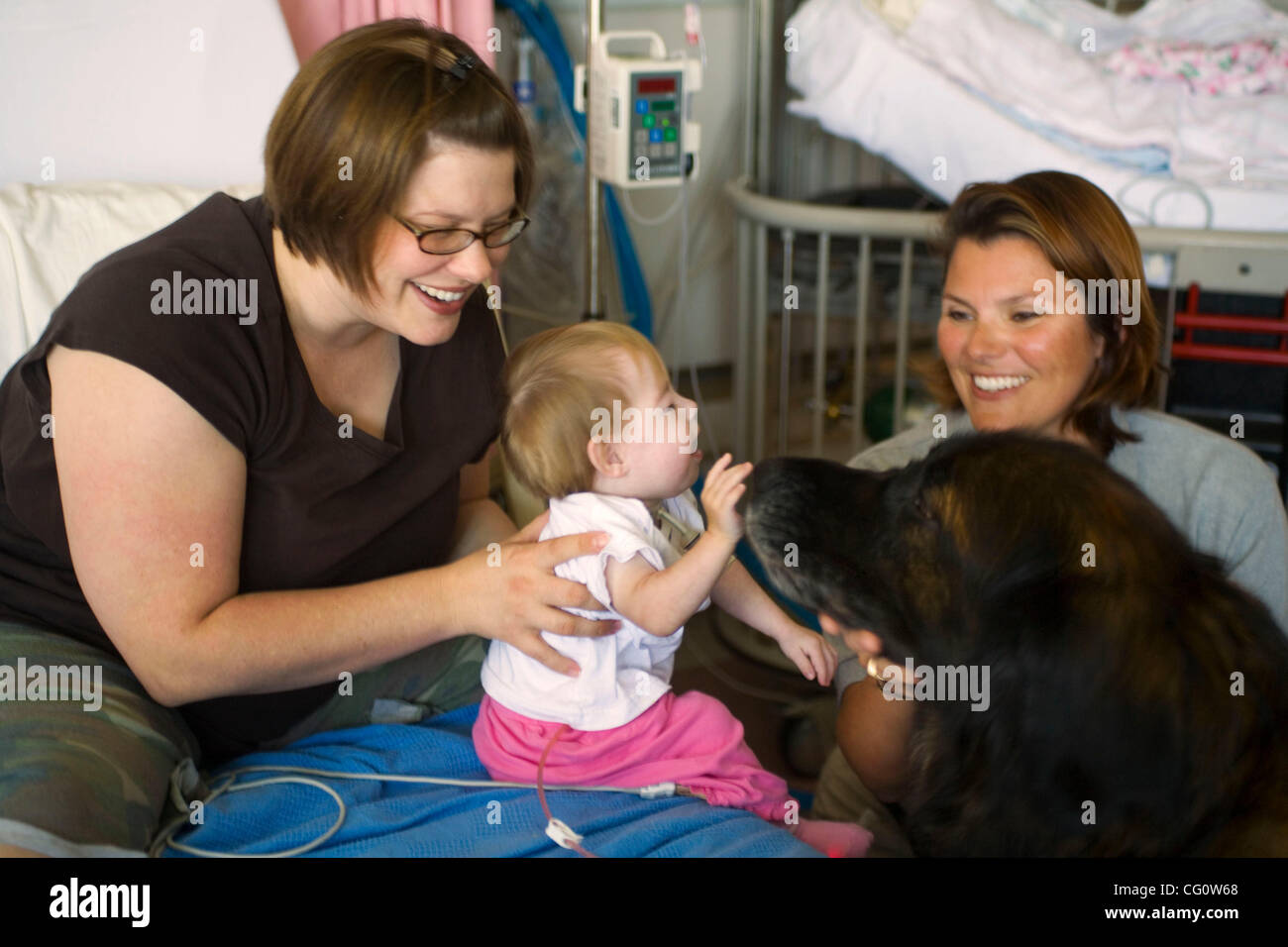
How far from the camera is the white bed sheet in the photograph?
2283mm

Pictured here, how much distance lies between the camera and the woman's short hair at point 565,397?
142 centimetres

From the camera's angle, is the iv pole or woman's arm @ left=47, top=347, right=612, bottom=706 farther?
the iv pole

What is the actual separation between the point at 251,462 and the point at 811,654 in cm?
69

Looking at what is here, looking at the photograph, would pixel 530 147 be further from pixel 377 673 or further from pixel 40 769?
pixel 40 769

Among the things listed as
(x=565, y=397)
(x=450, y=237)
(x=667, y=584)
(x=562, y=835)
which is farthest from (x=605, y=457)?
(x=562, y=835)

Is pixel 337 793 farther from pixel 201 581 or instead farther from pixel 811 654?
pixel 811 654

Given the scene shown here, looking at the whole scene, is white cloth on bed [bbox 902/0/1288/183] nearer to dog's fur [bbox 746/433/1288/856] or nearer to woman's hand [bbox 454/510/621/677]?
dog's fur [bbox 746/433/1288/856]

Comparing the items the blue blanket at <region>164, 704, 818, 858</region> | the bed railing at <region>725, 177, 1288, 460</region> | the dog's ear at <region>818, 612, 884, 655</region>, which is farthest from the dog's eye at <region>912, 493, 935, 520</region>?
the bed railing at <region>725, 177, 1288, 460</region>

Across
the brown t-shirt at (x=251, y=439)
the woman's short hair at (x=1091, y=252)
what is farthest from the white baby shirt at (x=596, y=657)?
the woman's short hair at (x=1091, y=252)

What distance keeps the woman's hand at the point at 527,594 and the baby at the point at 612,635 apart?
44 mm

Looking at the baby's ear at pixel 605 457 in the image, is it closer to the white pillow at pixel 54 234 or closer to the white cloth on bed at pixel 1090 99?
the white pillow at pixel 54 234

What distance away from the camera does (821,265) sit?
2.62 m

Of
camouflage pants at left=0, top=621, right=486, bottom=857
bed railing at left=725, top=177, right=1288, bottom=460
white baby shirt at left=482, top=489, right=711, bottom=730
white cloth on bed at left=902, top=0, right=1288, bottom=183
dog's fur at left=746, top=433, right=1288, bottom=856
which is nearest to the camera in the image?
dog's fur at left=746, top=433, right=1288, bottom=856

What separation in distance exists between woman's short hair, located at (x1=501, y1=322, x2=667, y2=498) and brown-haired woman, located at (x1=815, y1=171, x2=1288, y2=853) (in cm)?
45
